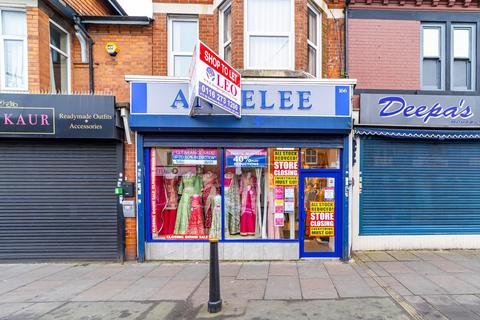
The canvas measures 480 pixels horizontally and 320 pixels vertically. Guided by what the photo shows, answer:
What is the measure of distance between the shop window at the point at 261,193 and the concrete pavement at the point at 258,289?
757mm

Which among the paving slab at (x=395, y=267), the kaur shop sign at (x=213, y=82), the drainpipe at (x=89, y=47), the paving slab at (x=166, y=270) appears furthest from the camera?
the drainpipe at (x=89, y=47)

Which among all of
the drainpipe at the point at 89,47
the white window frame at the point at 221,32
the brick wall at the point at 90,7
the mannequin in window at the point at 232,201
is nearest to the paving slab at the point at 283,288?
the mannequin in window at the point at 232,201

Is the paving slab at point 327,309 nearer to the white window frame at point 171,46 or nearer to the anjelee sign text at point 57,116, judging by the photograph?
the anjelee sign text at point 57,116

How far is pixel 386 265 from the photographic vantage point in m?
5.98

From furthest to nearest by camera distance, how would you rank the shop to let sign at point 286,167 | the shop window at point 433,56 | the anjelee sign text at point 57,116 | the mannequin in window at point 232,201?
the shop window at point 433,56 < the mannequin in window at point 232,201 < the shop to let sign at point 286,167 < the anjelee sign text at point 57,116

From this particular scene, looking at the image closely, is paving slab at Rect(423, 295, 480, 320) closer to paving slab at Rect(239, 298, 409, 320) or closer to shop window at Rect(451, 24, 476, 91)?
paving slab at Rect(239, 298, 409, 320)

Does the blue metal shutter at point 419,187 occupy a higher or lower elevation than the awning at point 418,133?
lower

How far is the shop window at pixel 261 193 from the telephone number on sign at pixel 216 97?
3.94 feet

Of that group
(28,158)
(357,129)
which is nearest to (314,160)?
(357,129)

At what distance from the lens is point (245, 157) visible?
652 centimetres

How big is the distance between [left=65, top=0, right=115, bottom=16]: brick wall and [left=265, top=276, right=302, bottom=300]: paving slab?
327 inches

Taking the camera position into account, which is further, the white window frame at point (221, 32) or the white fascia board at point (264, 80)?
the white window frame at point (221, 32)

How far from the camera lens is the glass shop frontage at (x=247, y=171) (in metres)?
6.10

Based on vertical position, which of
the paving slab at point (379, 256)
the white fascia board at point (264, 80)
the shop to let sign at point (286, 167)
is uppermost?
the white fascia board at point (264, 80)
